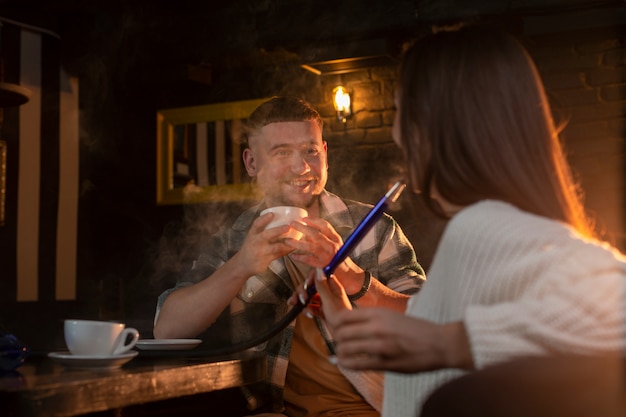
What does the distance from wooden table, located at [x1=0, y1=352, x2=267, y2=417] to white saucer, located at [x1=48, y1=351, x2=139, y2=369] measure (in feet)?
0.06

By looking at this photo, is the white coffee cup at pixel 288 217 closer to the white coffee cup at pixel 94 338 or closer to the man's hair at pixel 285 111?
the white coffee cup at pixel 94 338

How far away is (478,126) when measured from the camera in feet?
3.63

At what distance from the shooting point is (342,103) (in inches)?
198

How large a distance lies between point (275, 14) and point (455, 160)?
3.96 m

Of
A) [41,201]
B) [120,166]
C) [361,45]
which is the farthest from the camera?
[120,166]

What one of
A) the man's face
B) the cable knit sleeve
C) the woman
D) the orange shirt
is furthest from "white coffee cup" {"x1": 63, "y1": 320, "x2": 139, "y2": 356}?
the man's face

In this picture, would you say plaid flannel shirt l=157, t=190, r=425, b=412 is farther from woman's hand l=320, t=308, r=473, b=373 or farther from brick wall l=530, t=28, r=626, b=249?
brick wall l=530, t=28, r=626, b=249

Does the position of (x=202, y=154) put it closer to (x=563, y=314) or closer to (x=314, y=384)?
(x=314, y=384)

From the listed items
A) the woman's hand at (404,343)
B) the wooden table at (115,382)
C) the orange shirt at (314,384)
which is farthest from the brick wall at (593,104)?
the woman's hand at (404,343)

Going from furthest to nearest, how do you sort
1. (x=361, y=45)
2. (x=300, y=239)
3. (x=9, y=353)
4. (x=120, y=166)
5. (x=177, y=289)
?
(x=120, y=166) → (x=361, y=45) → (x=177, y=289) → (x=300, y=239) → (x=9, y=353)

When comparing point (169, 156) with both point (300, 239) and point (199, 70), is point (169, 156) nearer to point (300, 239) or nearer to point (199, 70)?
point (199, 70)

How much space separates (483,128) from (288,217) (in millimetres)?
993

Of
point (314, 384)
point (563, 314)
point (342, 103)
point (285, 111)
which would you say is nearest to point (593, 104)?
point (342, 103)

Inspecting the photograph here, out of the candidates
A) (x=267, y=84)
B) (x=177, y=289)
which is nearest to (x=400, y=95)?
(x=177, y=289)
